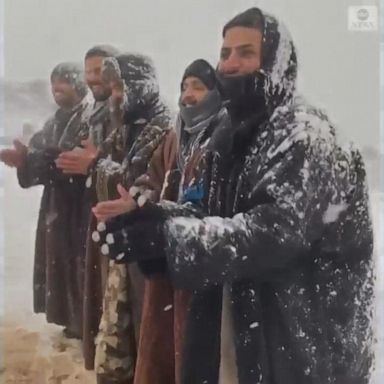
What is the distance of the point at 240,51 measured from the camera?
127 cm

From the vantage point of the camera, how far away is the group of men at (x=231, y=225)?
A: 125cm

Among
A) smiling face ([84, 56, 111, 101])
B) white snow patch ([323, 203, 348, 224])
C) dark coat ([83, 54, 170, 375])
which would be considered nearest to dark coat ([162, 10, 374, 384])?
white snow patch ([323, 203, 348, 224])

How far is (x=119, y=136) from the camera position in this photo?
1365 millimetres

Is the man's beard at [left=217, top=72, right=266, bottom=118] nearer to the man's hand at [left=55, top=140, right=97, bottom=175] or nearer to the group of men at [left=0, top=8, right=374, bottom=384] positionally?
the group of men at [left=0, top=8, right=374, bottom=384]

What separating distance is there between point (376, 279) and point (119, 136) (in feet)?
1.52

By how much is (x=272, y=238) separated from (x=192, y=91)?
264mm

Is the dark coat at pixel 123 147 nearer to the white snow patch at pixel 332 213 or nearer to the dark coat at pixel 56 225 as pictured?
the dark coat at pixel 56 225

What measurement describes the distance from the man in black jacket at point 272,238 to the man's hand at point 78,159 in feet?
0.50

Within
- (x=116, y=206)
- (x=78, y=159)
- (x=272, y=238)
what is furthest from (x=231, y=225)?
(x=78, y=159)

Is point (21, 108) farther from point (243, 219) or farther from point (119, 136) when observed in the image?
point (243, 219)

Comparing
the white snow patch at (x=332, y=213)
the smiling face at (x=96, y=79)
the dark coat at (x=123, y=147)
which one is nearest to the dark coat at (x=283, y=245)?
the white snow patch at (x=332, y=213)

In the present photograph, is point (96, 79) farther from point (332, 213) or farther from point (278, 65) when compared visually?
point (332, 213)

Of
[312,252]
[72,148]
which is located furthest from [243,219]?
[72,148]

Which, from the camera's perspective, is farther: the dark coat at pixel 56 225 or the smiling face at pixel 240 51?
the dark coat at pixel 56 225
